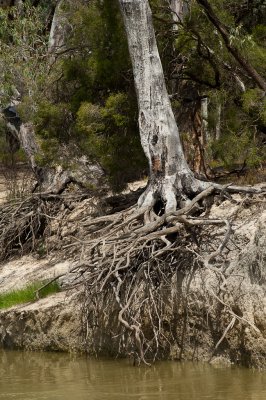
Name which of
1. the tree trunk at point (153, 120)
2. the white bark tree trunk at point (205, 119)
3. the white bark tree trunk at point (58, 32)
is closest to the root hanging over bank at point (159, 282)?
the tree trunk at point (153, 120)

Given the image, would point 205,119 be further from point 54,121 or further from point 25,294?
point 25,294

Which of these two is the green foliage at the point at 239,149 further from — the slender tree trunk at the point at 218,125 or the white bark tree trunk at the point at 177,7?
the white bark tree trunk at the point at 177,7

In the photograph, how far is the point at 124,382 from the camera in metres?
9.38

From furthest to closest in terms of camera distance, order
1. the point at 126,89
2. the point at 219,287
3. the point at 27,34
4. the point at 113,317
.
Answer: the point at 27,34
the point at 126,89
the point at 113,317
the point at 219,287

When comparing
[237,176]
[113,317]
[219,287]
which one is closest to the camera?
[219,287]

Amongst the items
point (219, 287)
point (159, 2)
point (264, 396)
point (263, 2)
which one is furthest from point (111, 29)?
point (264, 396)

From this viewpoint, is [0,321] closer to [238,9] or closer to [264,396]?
[264,396]

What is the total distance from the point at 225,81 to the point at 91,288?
5074 mm

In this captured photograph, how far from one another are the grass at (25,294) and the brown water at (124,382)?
135cm

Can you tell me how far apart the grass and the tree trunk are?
5.37 feet

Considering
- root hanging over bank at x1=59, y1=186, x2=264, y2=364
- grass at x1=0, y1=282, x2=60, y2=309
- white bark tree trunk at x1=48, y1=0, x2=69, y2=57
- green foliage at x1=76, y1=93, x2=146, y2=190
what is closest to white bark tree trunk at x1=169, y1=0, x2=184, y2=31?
green foliage at x1=76, y1=93, x2=146, y2=190

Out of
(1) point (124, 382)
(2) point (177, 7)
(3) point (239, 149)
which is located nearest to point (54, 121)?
(2) point (177, 7)

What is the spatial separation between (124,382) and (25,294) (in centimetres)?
327

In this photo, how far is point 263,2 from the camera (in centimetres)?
1736
